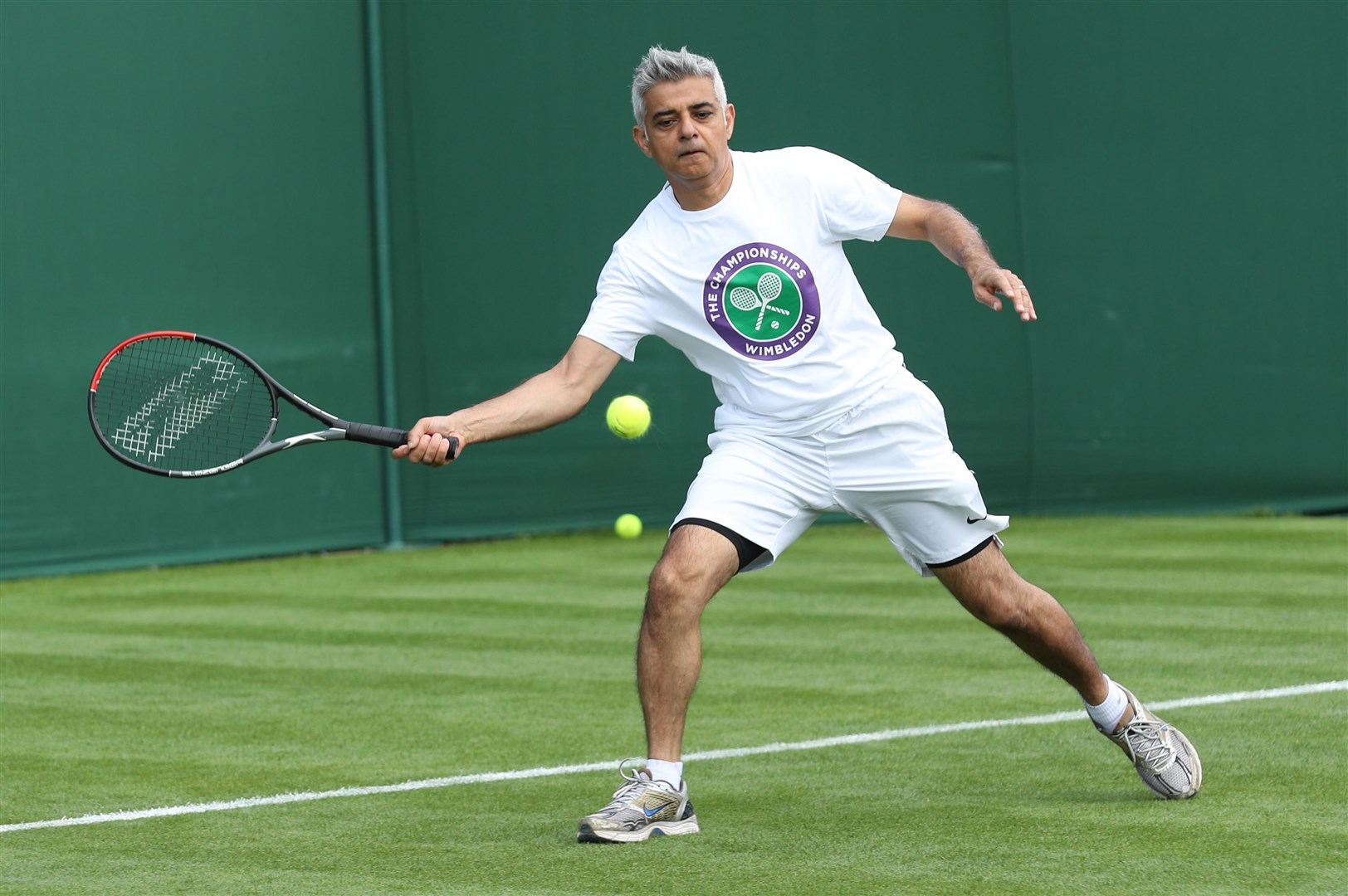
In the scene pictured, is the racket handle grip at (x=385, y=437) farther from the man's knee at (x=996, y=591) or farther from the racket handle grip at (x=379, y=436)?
the man's knee at (x=996, y=591)

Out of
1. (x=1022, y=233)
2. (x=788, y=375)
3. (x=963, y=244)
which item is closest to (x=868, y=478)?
(x=788, y=375)

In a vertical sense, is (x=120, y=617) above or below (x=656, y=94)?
below

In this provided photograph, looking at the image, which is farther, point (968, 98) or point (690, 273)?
point (968, 98)

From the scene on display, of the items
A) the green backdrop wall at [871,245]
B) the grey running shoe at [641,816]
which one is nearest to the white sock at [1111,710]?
the grey running shoe at [641,816]

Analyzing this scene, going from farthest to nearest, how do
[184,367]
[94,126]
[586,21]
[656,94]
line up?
1. [586,21]
2. [94,126]
3. [184,367]
4. [656,94]

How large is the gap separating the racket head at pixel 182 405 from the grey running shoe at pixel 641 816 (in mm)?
1197

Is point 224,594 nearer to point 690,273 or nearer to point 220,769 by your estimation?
point 220,769

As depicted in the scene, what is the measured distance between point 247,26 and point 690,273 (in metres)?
8.06

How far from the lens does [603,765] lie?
5.83 meters

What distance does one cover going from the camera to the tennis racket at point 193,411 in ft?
16.7

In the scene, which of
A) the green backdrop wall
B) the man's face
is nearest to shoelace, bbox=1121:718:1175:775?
the man's face

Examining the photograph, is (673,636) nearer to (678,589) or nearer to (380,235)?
(678,589)

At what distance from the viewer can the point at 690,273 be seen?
5.10 metres

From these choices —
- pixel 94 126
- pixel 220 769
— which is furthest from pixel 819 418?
pixel 94 126
